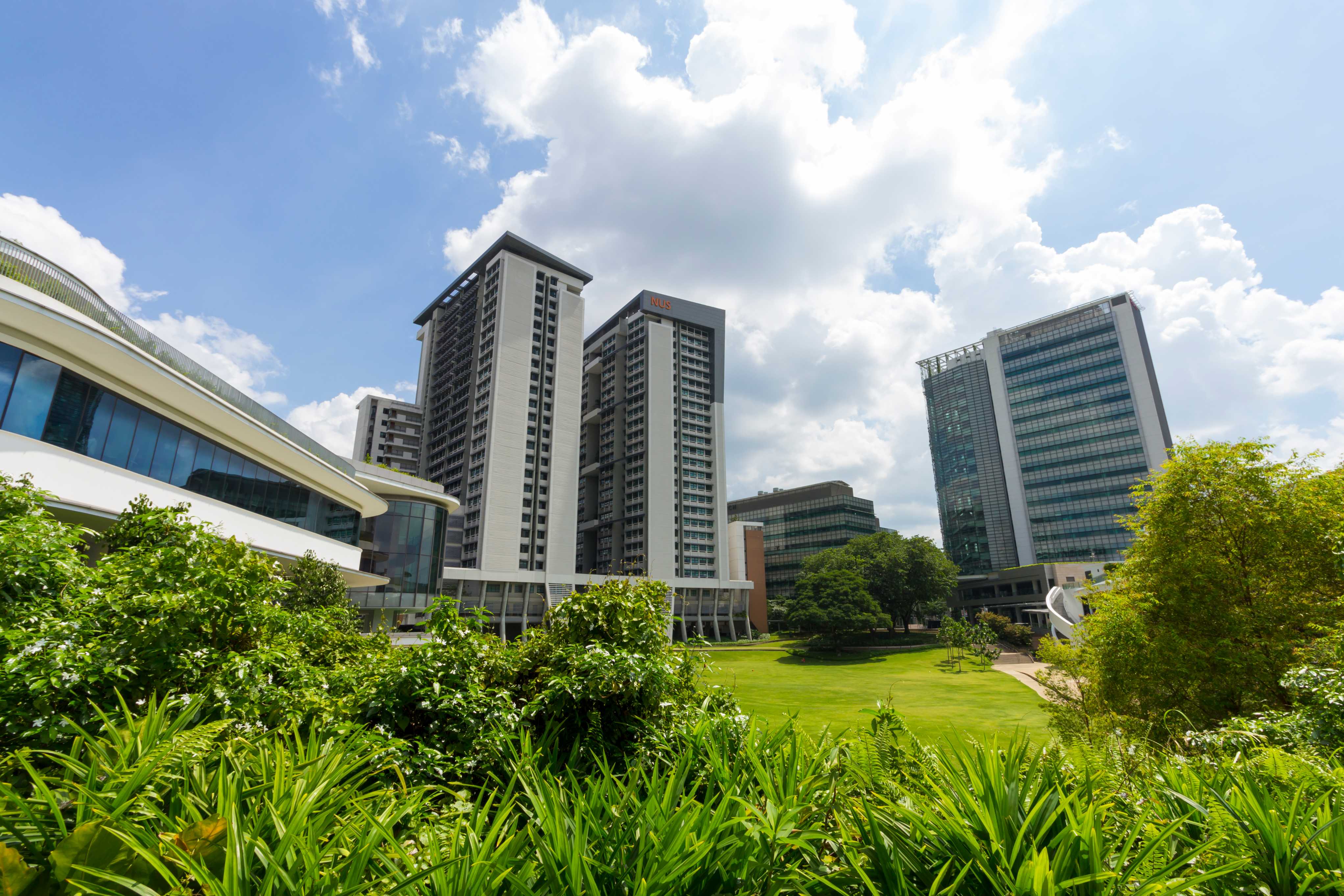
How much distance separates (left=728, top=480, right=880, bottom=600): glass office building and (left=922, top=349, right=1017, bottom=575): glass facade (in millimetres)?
17403

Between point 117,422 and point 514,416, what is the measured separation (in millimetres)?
68172

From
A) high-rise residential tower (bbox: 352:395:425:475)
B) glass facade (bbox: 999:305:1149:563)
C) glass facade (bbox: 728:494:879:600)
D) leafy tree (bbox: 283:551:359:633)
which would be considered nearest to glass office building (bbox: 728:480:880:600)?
glass facade (bbox: 728:494:879:600)

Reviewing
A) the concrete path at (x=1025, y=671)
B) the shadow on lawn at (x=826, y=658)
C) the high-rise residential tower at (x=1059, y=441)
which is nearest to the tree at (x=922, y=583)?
the shadow on lawn at (x=826, y=658)

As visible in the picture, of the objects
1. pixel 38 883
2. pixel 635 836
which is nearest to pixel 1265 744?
pixel 635 836

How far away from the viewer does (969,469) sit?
390 ft

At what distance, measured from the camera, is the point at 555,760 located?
18.8 ft

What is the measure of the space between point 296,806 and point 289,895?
0.91 metres

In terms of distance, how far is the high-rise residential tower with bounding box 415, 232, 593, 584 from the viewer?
83.7m

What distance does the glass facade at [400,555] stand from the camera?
4669cm

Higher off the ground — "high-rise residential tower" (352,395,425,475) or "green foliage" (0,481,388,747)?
"high-rise residential tower" (352,395,425,475)

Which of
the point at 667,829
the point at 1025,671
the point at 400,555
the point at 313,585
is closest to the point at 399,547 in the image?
the point at 400,555

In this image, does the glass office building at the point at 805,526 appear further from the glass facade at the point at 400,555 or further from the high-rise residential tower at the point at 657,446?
the glass facade at the point at 400,555

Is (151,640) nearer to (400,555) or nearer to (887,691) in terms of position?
(400,555)

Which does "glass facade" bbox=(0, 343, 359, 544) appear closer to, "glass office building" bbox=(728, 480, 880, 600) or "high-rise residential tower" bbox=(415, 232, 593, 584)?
"high-rise residential tower" bbox=(415, 232, 593, 584)
